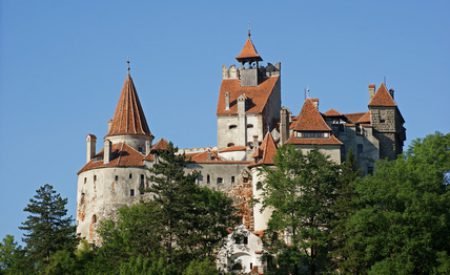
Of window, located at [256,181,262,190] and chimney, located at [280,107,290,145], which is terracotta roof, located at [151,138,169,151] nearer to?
chimney, located at [280,107,290,145]

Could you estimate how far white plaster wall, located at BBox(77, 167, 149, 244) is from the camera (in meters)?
102

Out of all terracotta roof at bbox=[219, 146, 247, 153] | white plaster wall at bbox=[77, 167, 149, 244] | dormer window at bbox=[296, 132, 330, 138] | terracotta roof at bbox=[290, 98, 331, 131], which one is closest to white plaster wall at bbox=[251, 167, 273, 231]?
dormer window at bbox=[296, 132, 330, 138]

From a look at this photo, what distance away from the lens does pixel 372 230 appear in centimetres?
8106

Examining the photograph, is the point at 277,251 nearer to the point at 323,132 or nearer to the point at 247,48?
the point at 323,132

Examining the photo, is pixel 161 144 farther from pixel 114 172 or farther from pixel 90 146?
pixel 90 146

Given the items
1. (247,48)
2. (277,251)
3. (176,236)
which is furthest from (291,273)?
(247,48)

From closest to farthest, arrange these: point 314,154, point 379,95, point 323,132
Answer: point 314,154
point 323,132
point 379,95

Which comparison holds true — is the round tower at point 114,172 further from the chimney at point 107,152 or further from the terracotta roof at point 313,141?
the terracotta roof at point 313,141

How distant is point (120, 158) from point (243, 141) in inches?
415

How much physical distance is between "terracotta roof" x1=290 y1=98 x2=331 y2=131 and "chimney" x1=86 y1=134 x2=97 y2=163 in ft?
66.3

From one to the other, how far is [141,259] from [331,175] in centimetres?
1467

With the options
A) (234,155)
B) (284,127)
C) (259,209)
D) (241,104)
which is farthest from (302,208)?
(241,104)

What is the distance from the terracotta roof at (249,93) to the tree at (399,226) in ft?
76.3

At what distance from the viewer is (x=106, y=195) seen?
10281cm
